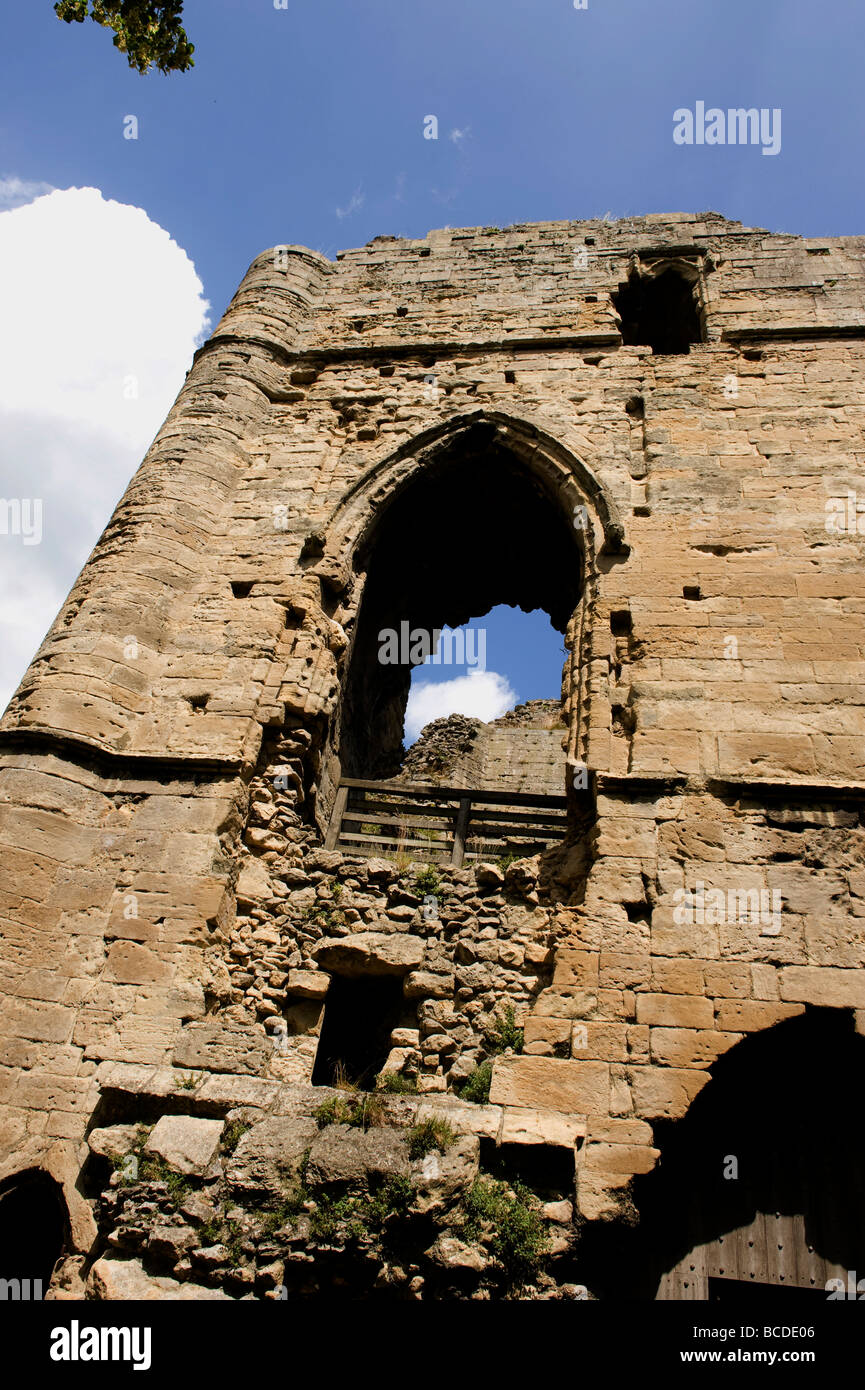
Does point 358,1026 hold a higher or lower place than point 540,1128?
higher

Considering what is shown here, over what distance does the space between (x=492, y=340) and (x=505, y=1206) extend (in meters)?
7.64

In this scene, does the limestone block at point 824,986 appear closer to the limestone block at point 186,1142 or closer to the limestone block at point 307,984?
the limestone block at point 307,984

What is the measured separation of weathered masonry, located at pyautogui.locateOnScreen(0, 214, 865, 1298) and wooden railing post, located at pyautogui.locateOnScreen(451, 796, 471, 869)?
3 centimetres

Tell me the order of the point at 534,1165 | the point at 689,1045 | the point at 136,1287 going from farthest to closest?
1. the point at 689,1045
2. the point at 534,1165
3. the point at 136,1287

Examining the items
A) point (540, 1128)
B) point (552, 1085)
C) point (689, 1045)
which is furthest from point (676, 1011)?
point (540, 1128)

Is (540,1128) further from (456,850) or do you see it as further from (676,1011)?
(456,850)

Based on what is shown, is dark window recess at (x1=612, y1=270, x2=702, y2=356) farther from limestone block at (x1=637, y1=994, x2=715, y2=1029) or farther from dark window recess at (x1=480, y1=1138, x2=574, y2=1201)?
dark window recess at (x1=480, y1=1138, x2=574, y2=1201)

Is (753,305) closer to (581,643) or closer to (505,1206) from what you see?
(581,643)

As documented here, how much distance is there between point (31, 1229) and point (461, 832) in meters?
3.50

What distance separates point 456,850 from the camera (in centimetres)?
627

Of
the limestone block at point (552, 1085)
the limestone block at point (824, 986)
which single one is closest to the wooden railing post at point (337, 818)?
the limestone block at point (552, 1085)

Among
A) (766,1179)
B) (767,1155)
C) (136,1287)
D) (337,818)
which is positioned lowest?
(136,1287)

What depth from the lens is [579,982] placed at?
4.62 m
